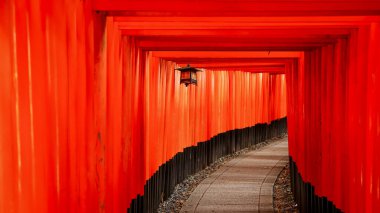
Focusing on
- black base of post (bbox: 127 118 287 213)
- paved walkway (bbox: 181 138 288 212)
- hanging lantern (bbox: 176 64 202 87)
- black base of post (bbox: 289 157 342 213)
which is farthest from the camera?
paved walkway (bbox: 181 138 288 212)

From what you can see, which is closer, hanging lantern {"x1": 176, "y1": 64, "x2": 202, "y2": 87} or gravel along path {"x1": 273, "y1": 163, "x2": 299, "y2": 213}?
hanging lantern {"x1": 176, "y1": 64, "x2": 202, "y2": 87}

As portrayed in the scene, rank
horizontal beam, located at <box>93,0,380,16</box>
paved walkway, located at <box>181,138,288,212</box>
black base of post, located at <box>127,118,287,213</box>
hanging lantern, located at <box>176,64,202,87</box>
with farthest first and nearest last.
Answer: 1. paved walkway, located at <box>181,138,288,212</box>
2. hanging lantern, located at <box>176,64,202,87</box>
3. black base of post, located at <box>127,118,287,213</box>
4. horizontal beam, located at <box>93,0,380,16</box>

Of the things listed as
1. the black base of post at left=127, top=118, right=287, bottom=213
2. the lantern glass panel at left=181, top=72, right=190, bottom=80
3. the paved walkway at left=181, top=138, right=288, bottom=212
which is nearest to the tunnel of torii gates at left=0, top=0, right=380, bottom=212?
the black base of post at left=127, top=118, right=287, bottom=213

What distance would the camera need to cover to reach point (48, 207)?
389 cm

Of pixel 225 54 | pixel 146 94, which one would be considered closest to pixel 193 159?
pixel 225 54

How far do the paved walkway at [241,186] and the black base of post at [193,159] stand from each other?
0.57 metres

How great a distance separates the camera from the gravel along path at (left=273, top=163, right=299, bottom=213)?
13.9 meters

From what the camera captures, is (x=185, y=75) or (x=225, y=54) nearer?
(x=225, y=54)

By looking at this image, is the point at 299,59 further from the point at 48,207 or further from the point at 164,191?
the point at 48,207

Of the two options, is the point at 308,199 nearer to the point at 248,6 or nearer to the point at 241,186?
the point at 241,186

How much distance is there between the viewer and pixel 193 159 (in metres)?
18.1

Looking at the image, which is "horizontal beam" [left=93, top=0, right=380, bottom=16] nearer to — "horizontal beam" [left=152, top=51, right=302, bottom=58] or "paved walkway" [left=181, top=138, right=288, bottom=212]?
"horizontal beam" [left=152, top=51, right=302, bottom=58]

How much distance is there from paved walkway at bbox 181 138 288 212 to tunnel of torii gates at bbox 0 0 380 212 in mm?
916

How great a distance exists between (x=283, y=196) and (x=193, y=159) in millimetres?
3582
